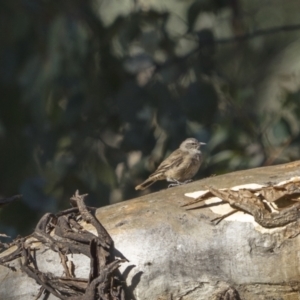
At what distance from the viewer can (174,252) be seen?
2.10 m

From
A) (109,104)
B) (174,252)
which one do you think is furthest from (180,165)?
(174,252)

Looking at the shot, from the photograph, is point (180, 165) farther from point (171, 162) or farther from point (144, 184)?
point (144, 184)

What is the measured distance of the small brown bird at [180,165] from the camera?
4375 mm

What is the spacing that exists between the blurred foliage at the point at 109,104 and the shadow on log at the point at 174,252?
1.73 m

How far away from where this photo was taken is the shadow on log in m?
2.06

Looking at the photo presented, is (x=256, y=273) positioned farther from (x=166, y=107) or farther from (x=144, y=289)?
(x=166, y=107)

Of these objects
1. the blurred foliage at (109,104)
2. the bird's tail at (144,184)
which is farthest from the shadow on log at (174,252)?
the bird's tail at (144,184)

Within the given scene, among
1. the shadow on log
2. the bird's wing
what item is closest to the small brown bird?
the bird's wing

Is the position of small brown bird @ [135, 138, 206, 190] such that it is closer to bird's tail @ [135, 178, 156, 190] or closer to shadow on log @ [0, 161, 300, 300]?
bird's tail @ [135, 178, 156, 190]

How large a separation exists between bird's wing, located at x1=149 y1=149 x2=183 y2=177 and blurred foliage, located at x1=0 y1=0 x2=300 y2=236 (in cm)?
8

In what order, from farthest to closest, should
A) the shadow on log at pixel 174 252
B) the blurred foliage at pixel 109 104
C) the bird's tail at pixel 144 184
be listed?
the bird's tail at pixel 144 184 → the blurred foliage at pixel 109 104 → the shadow on log at pixel 174 252

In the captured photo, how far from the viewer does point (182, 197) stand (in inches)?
89.3

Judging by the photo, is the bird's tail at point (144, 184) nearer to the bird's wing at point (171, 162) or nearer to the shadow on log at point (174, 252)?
the bird's wing at point (171, 162)

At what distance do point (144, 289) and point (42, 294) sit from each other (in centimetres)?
26
